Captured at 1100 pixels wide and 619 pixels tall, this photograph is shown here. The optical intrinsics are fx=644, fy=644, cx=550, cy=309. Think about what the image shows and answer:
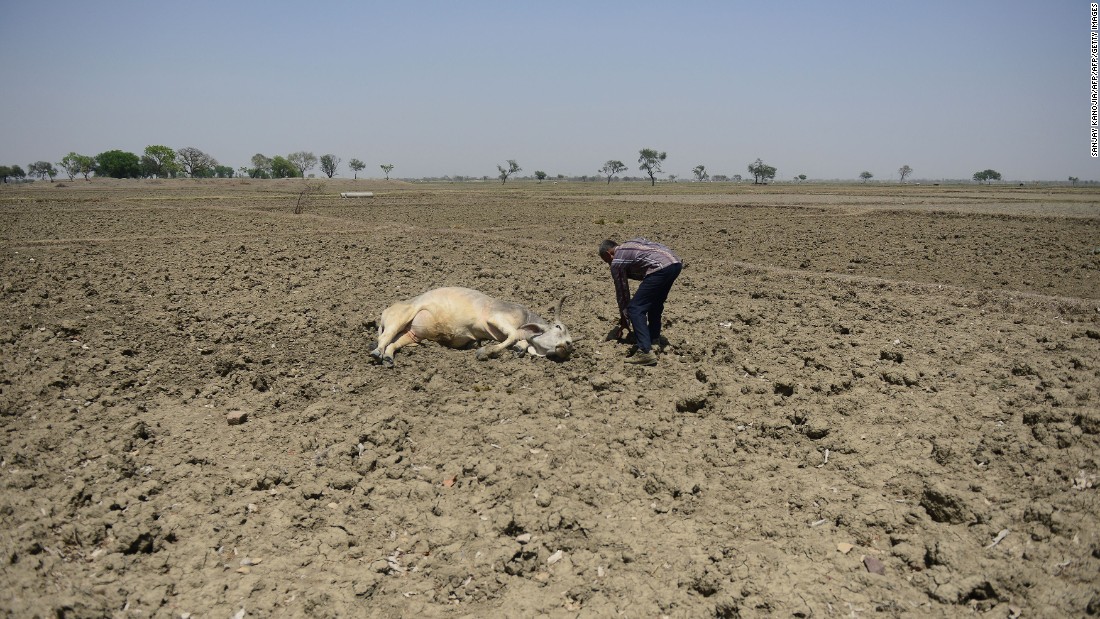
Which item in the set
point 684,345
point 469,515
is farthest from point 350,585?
point 684,345

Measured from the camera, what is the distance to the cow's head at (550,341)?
7.12m

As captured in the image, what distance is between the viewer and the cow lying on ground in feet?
23.9

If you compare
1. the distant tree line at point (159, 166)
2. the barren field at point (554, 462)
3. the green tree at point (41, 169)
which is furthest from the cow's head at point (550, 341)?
the green tree at point (41, 169)

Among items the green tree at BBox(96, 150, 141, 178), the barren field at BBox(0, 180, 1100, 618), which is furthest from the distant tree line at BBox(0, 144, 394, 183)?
the barren field at BBox(0, 180, 1100, 618)

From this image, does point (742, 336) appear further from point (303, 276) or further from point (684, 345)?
point (303, 276)

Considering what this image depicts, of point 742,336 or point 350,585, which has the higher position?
point 742,336

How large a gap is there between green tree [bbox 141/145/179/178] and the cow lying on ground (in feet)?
355

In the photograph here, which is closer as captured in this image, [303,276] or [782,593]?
[782,593]

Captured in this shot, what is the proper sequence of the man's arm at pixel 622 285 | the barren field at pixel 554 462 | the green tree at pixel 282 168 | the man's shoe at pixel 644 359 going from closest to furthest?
the barren field at pixel 554 462 → the man's shoe at pixel 644 359 → the man's arm at pixel 622 285 → the green tree at pixel 282 168

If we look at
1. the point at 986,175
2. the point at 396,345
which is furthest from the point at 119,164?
the point at 986,175

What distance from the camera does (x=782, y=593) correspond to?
3625 millimetres

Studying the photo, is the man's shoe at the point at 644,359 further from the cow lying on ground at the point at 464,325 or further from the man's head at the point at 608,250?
the man's head at the point at 608,250

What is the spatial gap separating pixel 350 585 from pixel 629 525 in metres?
1.80

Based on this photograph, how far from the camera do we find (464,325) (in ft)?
24.6
